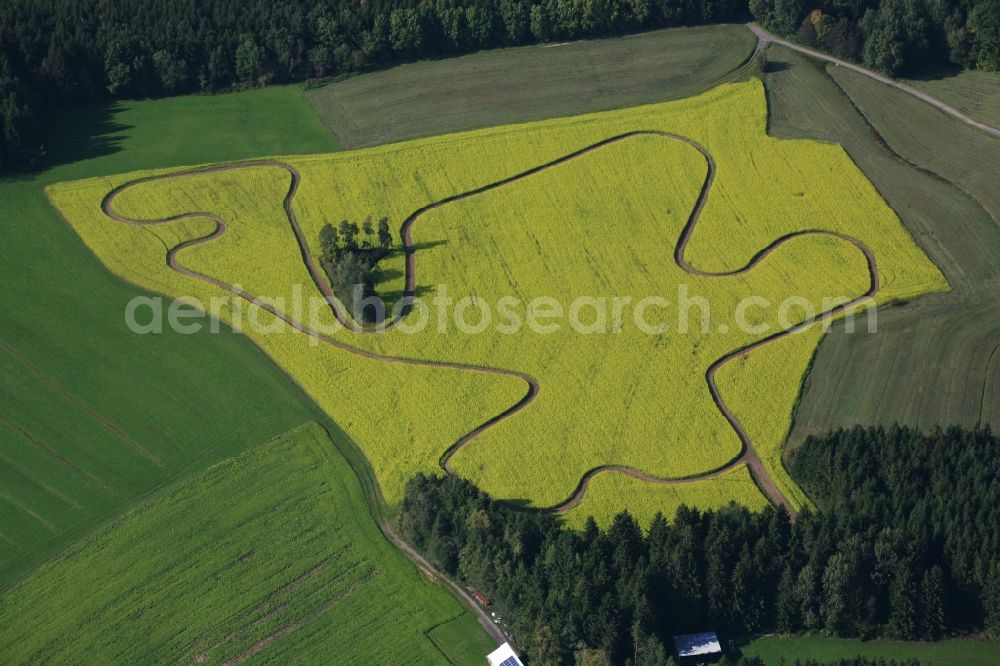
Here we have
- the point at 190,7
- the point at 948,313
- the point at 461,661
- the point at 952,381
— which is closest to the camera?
the point at 461,661

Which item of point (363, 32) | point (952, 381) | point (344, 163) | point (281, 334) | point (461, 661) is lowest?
point (461, 661)

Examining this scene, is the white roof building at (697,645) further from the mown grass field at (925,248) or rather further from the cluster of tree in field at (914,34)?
the cluster of tree in field at (914,34)

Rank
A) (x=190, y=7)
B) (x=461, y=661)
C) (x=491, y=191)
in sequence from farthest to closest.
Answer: (x=190, y=7) → (x=491, y=191) → (x=461, y=661)

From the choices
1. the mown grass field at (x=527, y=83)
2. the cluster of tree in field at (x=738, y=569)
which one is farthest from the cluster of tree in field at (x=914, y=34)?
the cluster of tree in field at (x=738, y=569)

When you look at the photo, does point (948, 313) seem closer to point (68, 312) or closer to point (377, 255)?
point (377, 255)

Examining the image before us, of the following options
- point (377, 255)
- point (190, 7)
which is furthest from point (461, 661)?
point (190, 7)

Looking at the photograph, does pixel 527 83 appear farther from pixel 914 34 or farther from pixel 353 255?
pixel 914 34
